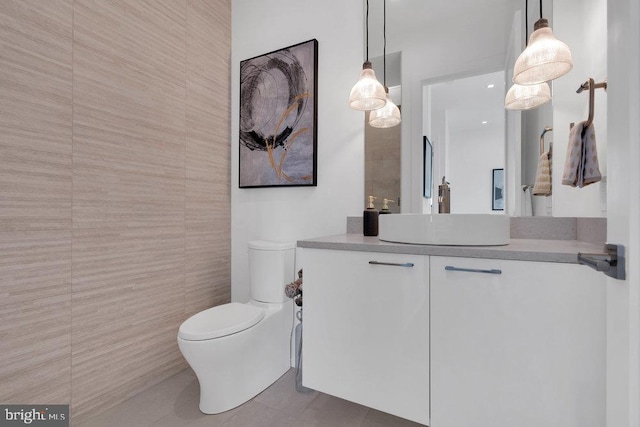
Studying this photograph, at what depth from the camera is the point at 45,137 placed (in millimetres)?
1268

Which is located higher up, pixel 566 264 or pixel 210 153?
pixel 210 153

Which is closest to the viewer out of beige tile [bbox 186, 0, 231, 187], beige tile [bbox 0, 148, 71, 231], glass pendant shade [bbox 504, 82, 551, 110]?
beige tile [bbox 0, 148, 71, 231]

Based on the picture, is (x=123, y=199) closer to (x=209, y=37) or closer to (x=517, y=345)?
(x=209, y=37)

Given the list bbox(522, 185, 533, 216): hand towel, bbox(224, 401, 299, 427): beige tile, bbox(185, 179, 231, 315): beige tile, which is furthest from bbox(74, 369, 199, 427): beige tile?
bbox(522, 185, 533, 216): hand towel

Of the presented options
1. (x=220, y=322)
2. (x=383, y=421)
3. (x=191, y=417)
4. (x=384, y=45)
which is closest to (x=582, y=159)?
(x=384, y=45)

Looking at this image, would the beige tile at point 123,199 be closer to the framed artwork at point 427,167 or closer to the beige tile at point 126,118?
the beige tile at point 126,118

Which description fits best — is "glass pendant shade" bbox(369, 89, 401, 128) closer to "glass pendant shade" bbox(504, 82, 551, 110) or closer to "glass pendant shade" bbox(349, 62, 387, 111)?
"glass pendant shade" bbox(349, 62, 387, 111)

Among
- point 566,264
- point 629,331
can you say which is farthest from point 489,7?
point 629,331

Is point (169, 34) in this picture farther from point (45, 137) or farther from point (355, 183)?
point (355, 183)

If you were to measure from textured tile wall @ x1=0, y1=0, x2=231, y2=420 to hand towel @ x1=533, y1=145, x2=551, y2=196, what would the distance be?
1.88 m

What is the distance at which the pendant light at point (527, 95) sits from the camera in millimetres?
1327

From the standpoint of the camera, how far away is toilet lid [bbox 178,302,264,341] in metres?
1.35

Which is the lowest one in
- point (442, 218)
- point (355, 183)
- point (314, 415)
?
point (314, 415)

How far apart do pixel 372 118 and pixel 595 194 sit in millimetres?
1067
